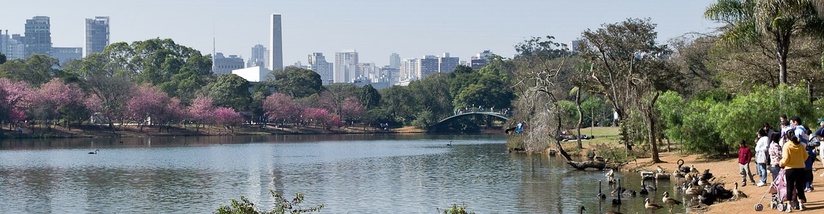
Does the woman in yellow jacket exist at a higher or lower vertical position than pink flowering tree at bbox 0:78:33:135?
lower

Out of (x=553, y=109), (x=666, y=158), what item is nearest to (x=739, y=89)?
(x=666, y=158)

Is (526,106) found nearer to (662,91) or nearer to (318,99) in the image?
(662,91)

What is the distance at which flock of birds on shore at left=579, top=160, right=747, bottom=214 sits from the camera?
91.1 feet

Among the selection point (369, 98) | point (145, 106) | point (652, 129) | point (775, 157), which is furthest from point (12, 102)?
point (775, 157)

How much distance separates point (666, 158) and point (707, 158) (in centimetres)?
319

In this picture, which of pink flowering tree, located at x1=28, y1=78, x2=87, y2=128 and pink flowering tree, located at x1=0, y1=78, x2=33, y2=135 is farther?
pink flowering tree, located at x1=28, y1=78, x2=87, y2=128

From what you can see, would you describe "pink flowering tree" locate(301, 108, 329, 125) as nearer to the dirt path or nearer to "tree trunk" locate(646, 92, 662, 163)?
the dirt path

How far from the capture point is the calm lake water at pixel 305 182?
32.9 meters

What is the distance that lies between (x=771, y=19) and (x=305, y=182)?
19474mm

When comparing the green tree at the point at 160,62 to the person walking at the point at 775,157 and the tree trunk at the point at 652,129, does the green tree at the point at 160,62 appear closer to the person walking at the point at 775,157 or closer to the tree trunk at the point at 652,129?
the tree trunk at the point at 652,129

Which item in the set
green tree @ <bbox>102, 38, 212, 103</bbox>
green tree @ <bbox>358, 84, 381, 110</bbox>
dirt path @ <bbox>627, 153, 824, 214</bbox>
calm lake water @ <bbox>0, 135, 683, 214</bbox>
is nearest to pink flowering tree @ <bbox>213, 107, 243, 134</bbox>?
green tree @ <bbox>102, 38, 212, 103</bbox>

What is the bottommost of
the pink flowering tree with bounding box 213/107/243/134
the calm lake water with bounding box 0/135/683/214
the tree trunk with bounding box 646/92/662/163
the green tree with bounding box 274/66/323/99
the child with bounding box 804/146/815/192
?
the calm lake water with bounding box 0/135/683/214

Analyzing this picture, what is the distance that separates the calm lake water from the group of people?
3753 millimetres

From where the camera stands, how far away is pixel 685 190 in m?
31.4
